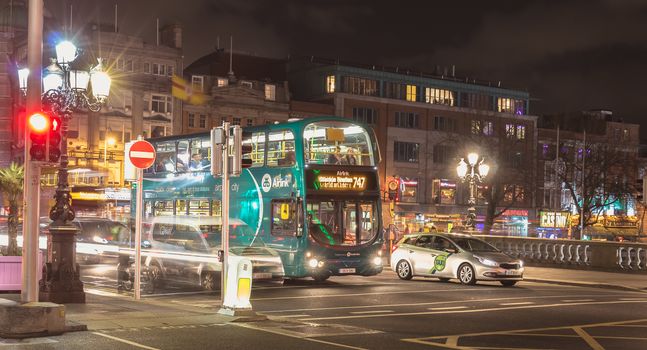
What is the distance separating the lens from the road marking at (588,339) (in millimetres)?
14016

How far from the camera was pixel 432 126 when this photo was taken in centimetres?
8912

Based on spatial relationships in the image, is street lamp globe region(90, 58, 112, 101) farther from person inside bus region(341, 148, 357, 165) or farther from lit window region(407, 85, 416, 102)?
lit window region(407, 85, 416, 102)

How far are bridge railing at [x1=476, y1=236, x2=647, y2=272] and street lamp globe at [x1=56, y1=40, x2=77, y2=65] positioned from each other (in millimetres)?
23385

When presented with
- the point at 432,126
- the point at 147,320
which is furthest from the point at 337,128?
the point at 432,126

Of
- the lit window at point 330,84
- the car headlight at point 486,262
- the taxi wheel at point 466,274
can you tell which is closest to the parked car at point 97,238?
A: the taxi wheel at point 466,274

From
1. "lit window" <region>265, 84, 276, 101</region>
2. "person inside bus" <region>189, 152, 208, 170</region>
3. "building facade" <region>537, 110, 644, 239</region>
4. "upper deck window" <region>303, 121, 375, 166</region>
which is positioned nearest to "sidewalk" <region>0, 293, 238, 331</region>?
"upper deck window" <region>303, 121, 375, 166</region>

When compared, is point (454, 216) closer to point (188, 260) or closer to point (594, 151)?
point (594, 151)

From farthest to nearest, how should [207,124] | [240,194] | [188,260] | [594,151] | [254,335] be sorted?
1. [207,124]
2. [594,151]
3. [240,194]
4. [188,260]
5. [254,335]

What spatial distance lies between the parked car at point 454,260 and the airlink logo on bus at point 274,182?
513 cm

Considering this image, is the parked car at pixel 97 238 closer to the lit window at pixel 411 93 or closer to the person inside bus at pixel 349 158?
the person inside bus at pixel 349 158

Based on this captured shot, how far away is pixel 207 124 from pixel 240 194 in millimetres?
47725

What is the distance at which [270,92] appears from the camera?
80000 millimetres

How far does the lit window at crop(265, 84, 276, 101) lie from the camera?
79625mm

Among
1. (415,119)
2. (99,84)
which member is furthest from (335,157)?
(415,119)
